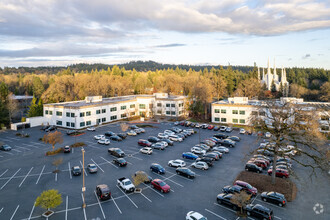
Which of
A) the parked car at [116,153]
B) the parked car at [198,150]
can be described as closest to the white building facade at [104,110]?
the parked car at [116,153]

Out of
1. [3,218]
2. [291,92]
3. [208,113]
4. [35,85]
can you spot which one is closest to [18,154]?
[3,218]

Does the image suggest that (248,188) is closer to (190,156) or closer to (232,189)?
(232,189)

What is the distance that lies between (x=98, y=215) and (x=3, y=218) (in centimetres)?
904

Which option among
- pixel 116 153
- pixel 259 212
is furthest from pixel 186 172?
pixel 116 153

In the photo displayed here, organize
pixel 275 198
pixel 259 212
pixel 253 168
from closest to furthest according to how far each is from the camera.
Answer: pixel 259 212
pixel 275 198
pixel 253 168

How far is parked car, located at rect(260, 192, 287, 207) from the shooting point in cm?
2414

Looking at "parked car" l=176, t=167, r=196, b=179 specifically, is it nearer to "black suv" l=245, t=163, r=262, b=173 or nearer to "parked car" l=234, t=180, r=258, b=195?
"parked car" l=234, t=180, r=258, b=195

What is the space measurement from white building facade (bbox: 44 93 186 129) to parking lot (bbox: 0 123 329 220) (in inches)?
659

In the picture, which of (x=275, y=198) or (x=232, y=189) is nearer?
(x=275, y=198)

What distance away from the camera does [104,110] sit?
230 ft

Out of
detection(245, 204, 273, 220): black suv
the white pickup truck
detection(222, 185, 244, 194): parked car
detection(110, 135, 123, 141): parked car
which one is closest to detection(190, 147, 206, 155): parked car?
detection(222, 185, 244, 194): parked car

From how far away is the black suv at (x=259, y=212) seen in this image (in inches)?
839

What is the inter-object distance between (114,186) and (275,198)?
18.7 metres

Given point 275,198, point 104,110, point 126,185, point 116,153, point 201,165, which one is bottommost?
point 275,198
